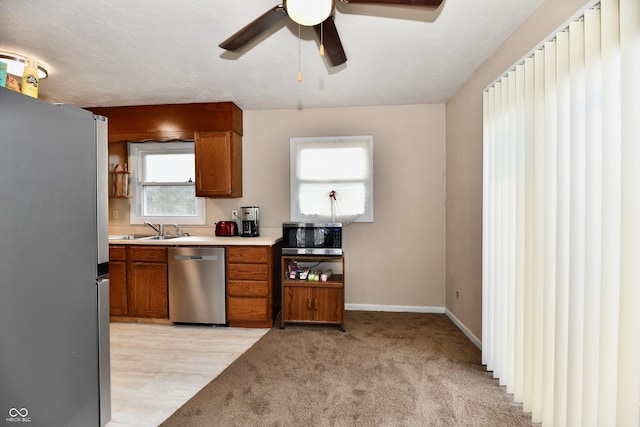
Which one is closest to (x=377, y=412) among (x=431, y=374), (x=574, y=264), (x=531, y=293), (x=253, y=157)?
(x=431, y=374)

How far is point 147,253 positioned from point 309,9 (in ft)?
9.41

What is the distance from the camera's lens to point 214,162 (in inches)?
140

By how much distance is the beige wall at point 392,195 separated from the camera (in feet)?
12.0

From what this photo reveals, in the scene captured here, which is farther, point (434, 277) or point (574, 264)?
point (434, 277)

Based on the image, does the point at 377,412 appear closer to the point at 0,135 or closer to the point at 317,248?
the point at 317,248

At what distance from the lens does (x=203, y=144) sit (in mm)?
3547

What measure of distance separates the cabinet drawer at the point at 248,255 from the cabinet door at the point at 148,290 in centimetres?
74

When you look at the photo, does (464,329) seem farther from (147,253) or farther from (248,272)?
(147,253)

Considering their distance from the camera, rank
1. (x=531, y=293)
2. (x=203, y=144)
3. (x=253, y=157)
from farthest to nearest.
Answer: (x=253, y=157) < (x=203, y=144) < (x=531, y=293)

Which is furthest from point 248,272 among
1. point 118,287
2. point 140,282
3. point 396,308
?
point 396,308

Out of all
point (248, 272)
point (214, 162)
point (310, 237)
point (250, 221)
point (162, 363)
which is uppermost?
point (214, 162)

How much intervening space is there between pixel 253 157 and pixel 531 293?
3.15 metres

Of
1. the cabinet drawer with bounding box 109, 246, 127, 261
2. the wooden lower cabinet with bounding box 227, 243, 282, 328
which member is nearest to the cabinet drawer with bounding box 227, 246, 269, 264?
the wooden lower cabinet with bounding box 227, 243, 282, 328
